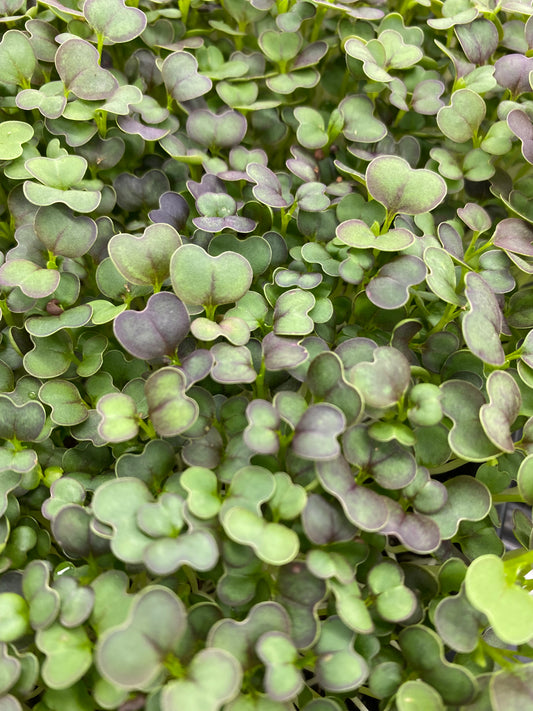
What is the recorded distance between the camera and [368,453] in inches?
25.5

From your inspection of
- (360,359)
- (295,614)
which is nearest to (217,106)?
(360,359)

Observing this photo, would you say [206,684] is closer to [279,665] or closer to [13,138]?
[279,665]

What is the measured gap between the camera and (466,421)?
0.65 metres

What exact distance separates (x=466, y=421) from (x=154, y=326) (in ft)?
1.15

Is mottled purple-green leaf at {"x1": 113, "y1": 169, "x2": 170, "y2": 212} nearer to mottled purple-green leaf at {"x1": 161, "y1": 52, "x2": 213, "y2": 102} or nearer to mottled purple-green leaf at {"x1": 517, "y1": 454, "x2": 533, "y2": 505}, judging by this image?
mottled purple-green leaf at {"x1": 161, "y1": 52, "x2": 213, "y2": 102}

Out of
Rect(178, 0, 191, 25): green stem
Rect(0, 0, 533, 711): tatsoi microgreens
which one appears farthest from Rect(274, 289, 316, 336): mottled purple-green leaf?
Rect(178, 0, 191, 25): green stem

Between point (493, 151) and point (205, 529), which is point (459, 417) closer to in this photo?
point (205, 529)

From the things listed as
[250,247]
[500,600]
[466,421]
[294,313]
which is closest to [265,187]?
[250,247]

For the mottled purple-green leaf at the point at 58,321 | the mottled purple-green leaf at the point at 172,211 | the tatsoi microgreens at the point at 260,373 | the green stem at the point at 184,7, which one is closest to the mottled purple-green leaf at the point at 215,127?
the tatsoi microgreens at the point at 260,373

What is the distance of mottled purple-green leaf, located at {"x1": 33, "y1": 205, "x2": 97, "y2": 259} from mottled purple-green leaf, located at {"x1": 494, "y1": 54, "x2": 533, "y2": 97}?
651 millimetres

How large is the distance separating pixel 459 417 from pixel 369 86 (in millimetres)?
577

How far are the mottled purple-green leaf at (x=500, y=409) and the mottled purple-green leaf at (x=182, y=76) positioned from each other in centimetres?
58

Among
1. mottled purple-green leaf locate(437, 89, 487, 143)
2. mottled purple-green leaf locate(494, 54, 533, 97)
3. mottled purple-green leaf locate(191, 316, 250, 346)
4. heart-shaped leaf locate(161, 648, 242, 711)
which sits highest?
mottled purple-green leaf locate(494, 54, 533, 97)

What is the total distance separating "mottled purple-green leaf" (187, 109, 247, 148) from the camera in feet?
2.94
